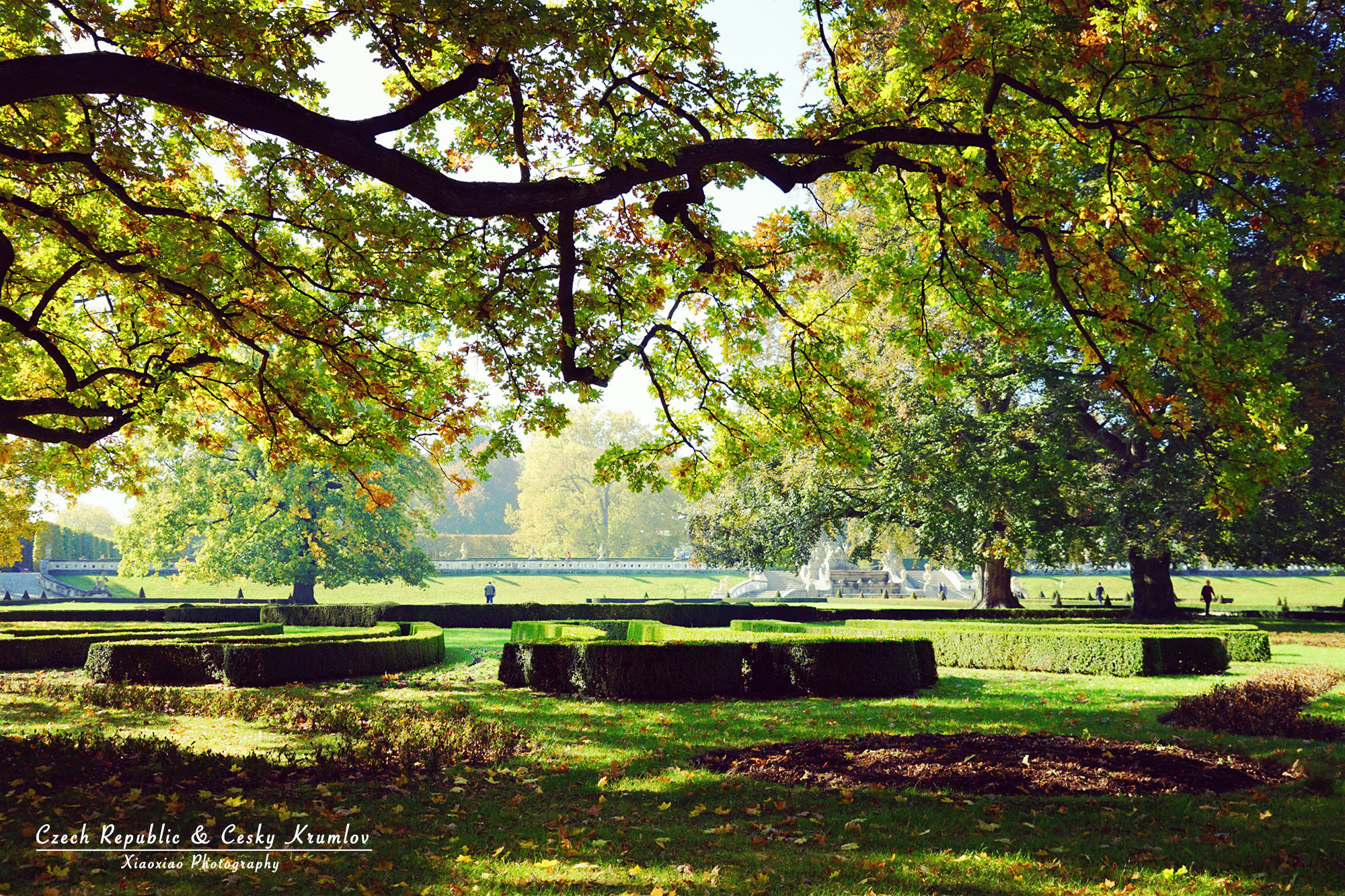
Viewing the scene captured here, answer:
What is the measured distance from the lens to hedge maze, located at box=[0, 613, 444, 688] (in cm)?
1470

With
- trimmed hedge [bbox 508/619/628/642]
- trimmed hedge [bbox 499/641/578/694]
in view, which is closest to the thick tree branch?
trimmed hedge [bbox 499/641/578/694]

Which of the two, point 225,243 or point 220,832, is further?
point 225,243

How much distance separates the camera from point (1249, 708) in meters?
9.66

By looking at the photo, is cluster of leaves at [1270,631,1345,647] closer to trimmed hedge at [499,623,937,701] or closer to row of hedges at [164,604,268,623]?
trimmed hedge at [499,623,937,701]

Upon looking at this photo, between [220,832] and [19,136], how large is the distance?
6.99 m

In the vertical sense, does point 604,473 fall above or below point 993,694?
above

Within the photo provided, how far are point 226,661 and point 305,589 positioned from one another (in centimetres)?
2269

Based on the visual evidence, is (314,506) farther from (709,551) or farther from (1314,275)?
(1314,275)

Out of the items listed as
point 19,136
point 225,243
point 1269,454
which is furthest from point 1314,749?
point 19,136

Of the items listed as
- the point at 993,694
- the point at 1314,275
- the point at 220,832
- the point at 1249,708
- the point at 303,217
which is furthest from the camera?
the point at 1314,275

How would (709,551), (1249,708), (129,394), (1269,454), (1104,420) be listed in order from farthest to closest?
(709,551)
(1104,420)
(129,394)
(1249,708)
(1269,454)

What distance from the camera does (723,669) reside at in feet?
44.2

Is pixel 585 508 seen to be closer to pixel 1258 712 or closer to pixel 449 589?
pixel 449 589

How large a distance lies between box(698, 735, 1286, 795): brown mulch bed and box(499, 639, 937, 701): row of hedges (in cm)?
477
